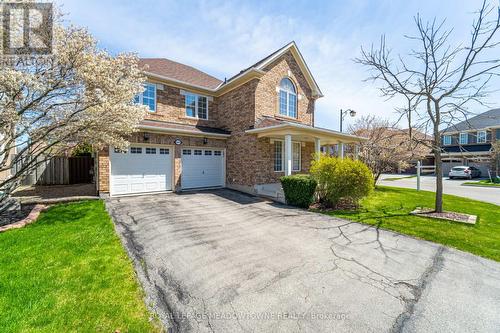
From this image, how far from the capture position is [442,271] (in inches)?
159

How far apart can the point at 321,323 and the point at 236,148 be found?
1069 centimetres

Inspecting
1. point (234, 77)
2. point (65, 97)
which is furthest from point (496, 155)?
point (65, 97)

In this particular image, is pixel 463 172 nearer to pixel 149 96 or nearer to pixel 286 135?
pixel 286 135

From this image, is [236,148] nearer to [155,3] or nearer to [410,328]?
[155,3]

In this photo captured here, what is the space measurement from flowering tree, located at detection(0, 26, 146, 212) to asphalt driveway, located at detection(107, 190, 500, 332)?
10.4 feet

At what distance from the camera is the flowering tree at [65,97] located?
17.4ft

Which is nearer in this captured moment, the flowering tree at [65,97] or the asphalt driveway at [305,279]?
the asphalt driveway at [305,279]

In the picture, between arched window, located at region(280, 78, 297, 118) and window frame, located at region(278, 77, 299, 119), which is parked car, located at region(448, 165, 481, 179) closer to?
window frame, located at region(278, 77, 299, 119)

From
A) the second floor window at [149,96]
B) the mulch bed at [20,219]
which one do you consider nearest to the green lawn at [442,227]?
the mulch bed at [20,219]

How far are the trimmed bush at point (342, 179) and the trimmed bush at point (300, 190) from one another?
19.4 inches

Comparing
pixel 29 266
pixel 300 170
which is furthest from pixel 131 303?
pixel 300 170

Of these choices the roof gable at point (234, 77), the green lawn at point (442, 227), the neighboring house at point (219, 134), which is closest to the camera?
the green lawn at point (442, 227)

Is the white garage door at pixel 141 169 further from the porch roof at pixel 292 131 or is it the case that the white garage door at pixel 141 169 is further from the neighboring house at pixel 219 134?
the porch roof at pixel 292 131

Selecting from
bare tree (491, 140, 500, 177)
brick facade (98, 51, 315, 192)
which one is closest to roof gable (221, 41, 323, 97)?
brick facade (98, 51, 315, 192)
